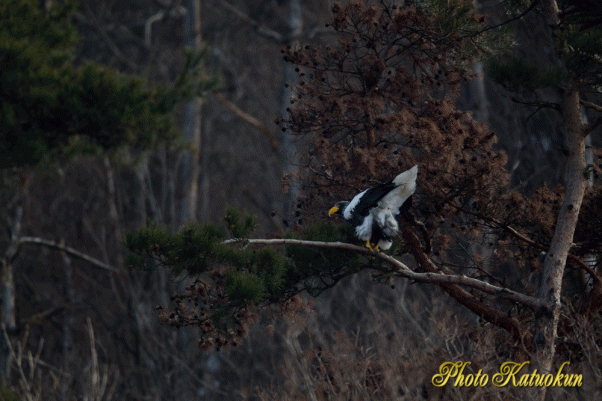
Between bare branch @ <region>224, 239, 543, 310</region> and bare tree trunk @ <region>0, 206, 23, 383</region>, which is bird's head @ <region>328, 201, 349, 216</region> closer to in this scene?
bare branch @ <region>224, 239, 543, 310</region>

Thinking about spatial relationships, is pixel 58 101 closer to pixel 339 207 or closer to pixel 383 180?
pixel 339 207

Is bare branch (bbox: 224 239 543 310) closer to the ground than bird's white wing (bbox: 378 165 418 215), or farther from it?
closer to the ground

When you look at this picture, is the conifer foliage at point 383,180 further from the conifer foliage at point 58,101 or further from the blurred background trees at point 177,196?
the conifer foliage at point 58,101


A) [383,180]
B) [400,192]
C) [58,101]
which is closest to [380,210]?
[400,192]

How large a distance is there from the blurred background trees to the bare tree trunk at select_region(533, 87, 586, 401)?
6.5 inches

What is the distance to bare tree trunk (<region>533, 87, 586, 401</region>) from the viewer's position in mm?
4352

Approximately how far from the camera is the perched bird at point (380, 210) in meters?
4.24

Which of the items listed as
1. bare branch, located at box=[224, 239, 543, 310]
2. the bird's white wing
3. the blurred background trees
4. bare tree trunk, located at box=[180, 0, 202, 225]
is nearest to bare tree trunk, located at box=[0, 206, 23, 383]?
the blurred background trees

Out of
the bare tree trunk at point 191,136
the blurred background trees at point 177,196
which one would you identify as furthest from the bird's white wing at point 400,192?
the bare tree trunk at point 191,136

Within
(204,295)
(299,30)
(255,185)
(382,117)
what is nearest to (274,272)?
(204,295)

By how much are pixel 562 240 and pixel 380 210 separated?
1.46 m

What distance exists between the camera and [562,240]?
4.56 m

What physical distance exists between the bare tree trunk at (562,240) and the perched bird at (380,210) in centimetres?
121

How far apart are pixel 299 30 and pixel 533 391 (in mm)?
8232
